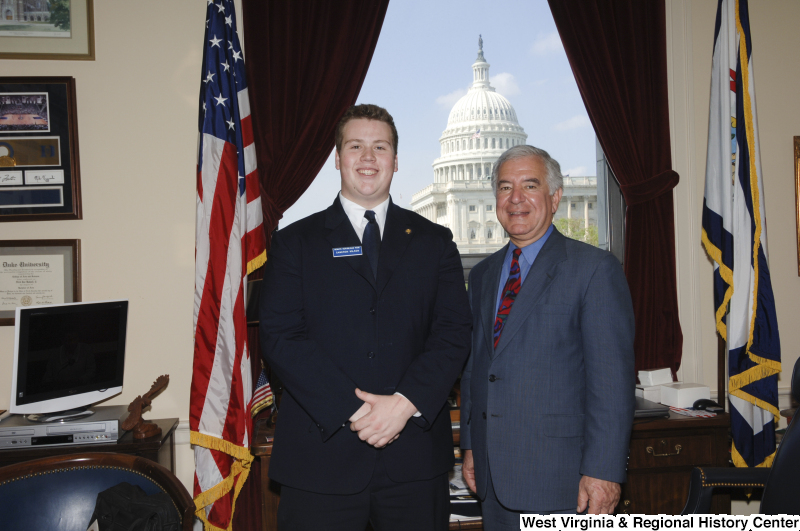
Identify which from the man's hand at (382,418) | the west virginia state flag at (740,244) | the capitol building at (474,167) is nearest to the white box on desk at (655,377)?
the west virginia state flag at (740,244)

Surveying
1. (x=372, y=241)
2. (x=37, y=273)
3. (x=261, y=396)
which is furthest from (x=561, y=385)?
(x=37, y=273)

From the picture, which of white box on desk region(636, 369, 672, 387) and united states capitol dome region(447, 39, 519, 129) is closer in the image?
white box on desk region(636, 369, 672, 387)

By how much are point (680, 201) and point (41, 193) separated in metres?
3.44

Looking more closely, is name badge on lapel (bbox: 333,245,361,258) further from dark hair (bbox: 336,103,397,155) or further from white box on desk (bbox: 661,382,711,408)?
white box on desk (bbox: 661,382,711,408)

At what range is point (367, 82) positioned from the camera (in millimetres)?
3178

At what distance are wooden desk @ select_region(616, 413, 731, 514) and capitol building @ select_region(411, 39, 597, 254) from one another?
4.30 feet

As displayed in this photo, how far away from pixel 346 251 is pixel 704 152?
8.29ft

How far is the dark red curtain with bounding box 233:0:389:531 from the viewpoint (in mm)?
2881

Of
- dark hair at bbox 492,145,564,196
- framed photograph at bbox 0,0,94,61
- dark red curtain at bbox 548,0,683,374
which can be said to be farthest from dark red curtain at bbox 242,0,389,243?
dark hair at bbox 492,145,564,196

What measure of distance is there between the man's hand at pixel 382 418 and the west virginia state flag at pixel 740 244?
6.59 ft

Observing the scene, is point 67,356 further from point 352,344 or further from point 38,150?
point 352,344

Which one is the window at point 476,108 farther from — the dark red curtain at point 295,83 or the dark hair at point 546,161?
the dark hair at point 546,161

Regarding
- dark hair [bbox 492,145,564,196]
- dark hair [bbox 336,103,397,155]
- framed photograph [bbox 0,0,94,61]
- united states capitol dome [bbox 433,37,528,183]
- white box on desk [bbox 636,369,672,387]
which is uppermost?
framed photograph [bbox 0,0,94,61]

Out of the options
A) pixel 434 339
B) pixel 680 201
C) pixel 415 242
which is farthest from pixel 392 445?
pixel 680 201
